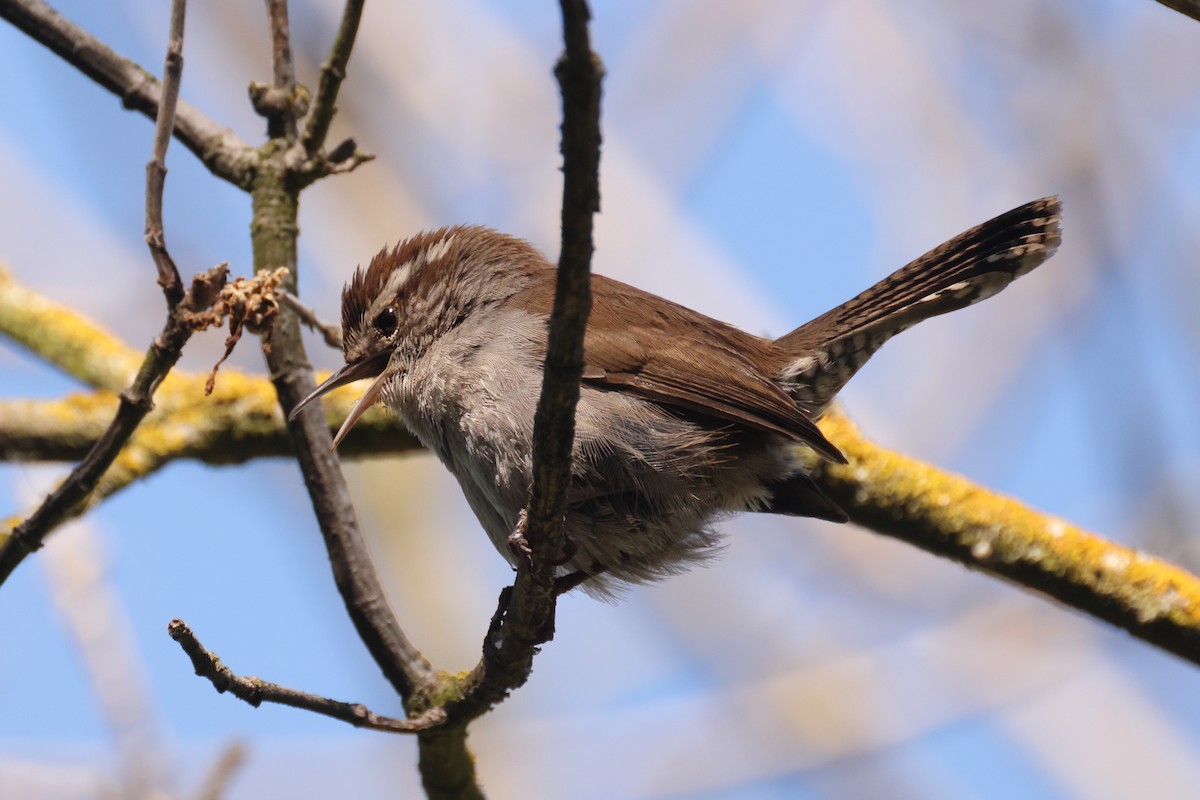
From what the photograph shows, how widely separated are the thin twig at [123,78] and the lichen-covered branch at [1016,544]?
2.65 metres

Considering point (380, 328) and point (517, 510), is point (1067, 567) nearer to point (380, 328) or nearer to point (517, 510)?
point (517, 510)

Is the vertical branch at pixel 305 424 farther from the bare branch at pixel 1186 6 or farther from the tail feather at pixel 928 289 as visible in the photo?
the bare branch at pixel 1186 6

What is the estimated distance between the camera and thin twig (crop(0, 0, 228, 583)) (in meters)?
2.82

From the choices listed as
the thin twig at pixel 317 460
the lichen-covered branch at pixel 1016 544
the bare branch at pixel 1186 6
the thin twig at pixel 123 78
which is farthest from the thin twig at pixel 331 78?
the bare branch at pixel 1186 6

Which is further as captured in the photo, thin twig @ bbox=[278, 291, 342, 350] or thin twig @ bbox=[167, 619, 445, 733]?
thin twig @ bbox=[278, 291, 342, 350]

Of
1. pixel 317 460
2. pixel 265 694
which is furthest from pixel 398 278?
pixel 265 694

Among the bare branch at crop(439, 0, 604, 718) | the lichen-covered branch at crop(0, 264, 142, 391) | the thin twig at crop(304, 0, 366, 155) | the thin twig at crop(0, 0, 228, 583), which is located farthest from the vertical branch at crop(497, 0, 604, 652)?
the lichen-covered branch at crop(0, 264, 142, 391)

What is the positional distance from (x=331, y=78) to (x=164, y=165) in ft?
4.75

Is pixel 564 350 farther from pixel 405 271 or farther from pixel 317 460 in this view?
pixel 405 271

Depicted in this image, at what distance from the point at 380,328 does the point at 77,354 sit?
1.54m

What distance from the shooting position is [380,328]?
177 inches

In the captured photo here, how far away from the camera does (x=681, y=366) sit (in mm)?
3963

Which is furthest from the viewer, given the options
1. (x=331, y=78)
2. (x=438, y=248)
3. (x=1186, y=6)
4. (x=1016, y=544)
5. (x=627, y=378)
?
(x=438, y=248)

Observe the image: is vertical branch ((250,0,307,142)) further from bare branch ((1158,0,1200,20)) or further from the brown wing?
bare branch ((1158,0,1200,20))
